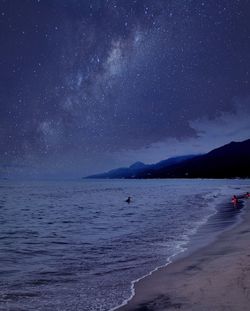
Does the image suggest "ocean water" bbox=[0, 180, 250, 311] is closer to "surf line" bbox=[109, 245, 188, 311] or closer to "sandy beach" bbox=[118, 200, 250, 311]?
"surf line" bbox=[109, 245, 188, 311]

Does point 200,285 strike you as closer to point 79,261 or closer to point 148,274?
point 148,274

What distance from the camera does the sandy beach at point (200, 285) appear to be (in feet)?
20.9

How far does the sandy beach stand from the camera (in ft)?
20.9

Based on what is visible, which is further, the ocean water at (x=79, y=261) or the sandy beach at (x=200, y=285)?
the ocean water at (x=79, y=261)

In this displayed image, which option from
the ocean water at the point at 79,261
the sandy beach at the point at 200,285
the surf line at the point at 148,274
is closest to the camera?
the sandy beach at the point at 200,285

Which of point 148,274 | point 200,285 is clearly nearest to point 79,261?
point 148,274

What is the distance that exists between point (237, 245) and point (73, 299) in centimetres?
739

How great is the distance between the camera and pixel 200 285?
7.69 m

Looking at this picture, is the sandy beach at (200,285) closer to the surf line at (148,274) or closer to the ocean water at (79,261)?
the surf line at (148,274)

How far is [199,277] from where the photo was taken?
8578mm

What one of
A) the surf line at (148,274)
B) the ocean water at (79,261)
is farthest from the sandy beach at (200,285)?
the ocean water at (79,261)

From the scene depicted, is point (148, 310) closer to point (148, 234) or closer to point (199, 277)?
point (199, 277)

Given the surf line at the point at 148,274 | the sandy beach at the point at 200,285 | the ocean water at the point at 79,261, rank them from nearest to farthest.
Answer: the sandy beach at the point at 200,285 < the surf line at the point at 148,274 < the ocean water at the point at 79,261

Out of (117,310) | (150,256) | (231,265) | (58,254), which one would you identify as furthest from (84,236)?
(117,310)
